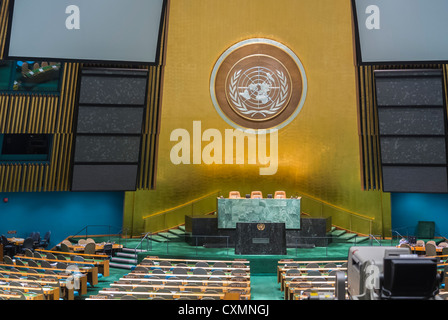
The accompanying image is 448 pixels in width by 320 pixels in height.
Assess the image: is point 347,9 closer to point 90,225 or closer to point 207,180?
point 207,180

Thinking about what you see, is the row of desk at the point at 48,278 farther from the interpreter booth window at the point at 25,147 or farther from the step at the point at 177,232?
the interpreter booth window at the point at 25,147

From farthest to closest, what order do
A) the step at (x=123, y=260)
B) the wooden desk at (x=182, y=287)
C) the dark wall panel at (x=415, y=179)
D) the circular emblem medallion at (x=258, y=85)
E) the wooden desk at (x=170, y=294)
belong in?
the circular emblem medallion at (x=258, y=85)
the dark wall panel at (x=415, y=179)
the step at (x=123, y=260)
the wooden desk at (x=182, y=287)
the wooden desk at (x=170, y=294)

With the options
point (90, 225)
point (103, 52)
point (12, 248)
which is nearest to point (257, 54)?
point (103, 52)

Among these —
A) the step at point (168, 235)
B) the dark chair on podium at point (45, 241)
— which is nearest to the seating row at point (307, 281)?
the step at point (168, 235)

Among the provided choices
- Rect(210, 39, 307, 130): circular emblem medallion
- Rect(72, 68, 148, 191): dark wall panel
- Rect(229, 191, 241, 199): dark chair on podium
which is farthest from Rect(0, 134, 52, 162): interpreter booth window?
Rect(229, 191, 241, 199): dark chair on podium

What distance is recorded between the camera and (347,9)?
640 inches

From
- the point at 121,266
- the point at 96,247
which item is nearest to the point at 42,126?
the point at 96,247

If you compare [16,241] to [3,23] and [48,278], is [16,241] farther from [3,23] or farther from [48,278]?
[3,23]

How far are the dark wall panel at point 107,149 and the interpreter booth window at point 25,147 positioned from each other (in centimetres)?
288

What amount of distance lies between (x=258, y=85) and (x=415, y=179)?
647cm

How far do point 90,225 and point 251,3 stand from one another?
400 inches

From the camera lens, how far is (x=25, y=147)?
16188 millimetres

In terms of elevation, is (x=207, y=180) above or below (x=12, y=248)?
above

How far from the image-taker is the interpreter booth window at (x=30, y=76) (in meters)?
15.2
